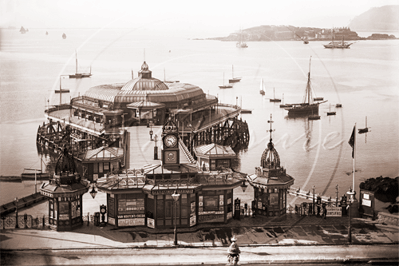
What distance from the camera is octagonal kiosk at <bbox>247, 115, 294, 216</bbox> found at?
5203cm

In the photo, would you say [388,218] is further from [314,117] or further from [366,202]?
[314,117]

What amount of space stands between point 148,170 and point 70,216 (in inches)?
292

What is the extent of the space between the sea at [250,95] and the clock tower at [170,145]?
28699mm

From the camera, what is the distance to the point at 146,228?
161 feet

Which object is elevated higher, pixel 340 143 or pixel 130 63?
pixel 130 63

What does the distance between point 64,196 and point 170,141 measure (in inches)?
388

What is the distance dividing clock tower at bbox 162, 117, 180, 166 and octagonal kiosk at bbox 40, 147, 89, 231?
23.6 ft

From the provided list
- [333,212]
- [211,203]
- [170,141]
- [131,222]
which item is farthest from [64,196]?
[333,212]

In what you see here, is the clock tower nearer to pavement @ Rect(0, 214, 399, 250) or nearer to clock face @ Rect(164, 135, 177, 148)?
clock face @ Rect(164, 135, 177, 148)

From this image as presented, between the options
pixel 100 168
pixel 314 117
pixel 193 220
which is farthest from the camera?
pixel 314 117

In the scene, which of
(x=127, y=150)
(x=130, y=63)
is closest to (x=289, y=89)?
(x=130, y=63)

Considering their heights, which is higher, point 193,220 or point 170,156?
point 170,156

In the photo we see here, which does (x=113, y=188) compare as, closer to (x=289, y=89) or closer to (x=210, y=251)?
(x=210, y=251)

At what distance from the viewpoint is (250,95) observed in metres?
168
